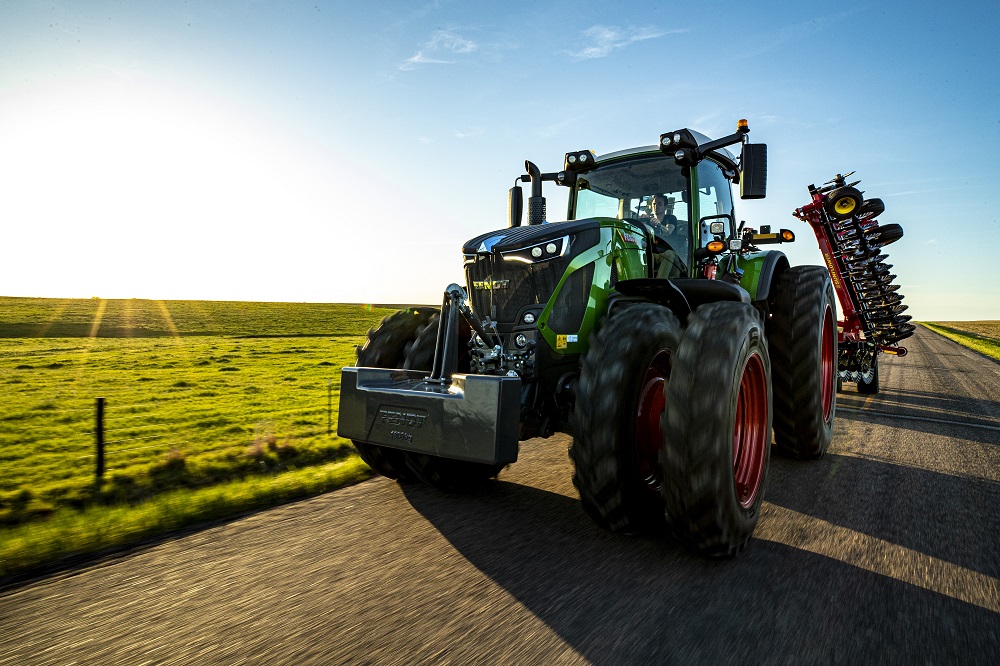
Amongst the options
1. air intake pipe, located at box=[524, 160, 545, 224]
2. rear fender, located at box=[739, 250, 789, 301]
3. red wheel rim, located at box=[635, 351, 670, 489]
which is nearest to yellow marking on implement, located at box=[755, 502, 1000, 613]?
red wheel rim, located at box=[635, 351, 670, 489]

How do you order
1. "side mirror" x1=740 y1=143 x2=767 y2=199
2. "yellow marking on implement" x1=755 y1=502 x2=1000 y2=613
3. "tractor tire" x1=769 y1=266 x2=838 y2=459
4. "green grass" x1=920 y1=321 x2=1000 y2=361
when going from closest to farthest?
1. "yellow marking on implement" x1=755 y1=502 x2=1000 y2=613
2. "side mirror" x1=740 y1=143 x2=767 y2=199
3. "tractor tire" x1=769 y1=266 x2=838 y2=459
4. "green grass" x1=920 y1=321 x2=1000 y2=361

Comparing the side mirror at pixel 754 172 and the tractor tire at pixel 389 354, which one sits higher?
the side mirror at pixel 754 172

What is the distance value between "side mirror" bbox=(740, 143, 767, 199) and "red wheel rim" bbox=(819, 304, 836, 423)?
2029mm

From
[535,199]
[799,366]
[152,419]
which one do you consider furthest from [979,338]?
[152,419]

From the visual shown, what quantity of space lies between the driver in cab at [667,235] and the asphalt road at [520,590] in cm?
196

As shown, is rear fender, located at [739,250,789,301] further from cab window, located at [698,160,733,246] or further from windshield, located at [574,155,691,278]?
windshield, located at [574,155,691,278]

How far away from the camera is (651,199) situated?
5.61m

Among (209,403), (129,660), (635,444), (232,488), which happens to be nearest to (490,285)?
(635,444)

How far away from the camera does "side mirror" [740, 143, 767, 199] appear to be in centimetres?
479

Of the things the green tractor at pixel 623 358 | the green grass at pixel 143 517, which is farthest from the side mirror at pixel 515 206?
the green grass at pixel 143 517

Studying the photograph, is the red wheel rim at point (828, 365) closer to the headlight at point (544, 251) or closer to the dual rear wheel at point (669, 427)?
the dual rear wheel at point (669, 427)

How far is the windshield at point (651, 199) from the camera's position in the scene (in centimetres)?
546

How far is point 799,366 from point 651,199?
6.43 feet

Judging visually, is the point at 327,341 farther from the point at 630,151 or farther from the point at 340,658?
the point at 340,658
